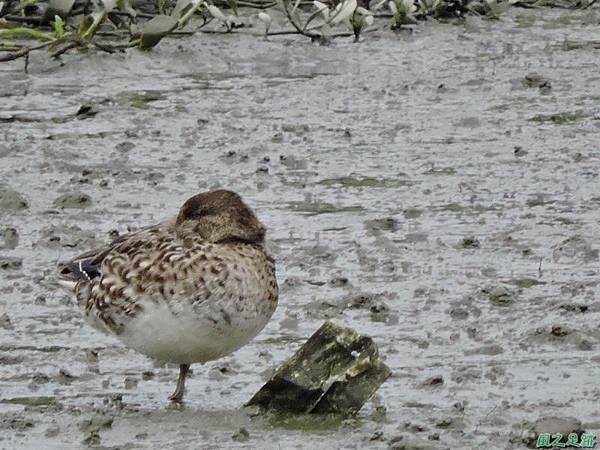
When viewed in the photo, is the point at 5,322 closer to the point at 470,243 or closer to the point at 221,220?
the point at 221,220

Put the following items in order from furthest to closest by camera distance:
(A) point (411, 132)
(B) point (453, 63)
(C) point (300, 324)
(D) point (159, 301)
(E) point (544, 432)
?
(B) point (453, 63), (A) point (411, 132), (C) point (300, 324), (D) point (159, 301), (E) point (544, 432)

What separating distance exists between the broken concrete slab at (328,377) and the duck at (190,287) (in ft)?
0.80

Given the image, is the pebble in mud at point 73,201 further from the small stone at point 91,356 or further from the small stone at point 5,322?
the small stone at point 91,356

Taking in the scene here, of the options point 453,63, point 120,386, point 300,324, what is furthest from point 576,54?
point 120,386

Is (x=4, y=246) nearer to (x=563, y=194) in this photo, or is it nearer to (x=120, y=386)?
(x=120, y=386)

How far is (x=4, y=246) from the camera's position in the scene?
28.1 feet

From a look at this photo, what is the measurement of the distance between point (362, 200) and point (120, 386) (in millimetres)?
2859

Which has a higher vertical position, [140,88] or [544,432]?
[544,432]

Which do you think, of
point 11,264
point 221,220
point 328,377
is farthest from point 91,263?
point 11,264

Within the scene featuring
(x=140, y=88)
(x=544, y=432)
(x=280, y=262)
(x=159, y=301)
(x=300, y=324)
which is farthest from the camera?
(x=140, y=88)

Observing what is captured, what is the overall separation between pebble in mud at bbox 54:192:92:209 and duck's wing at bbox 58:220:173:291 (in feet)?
6.41

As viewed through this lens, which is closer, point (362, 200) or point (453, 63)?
point (362, 200)

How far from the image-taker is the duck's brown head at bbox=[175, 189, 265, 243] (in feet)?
22.1

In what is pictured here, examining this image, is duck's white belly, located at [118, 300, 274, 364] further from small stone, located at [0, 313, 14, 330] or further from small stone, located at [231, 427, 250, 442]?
small stone, located at [0, 313, 14, 330]
